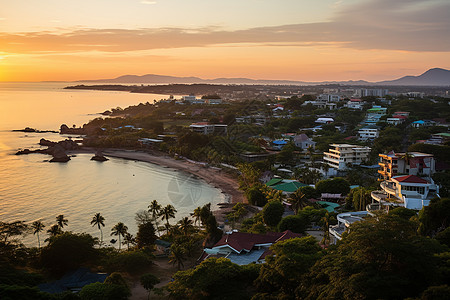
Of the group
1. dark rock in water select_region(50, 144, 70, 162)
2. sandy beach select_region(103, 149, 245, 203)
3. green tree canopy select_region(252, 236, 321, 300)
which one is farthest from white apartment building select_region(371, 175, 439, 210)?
dark rock in water select_region(50, 144, 70, 162)

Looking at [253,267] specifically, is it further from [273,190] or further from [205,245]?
[273,190]

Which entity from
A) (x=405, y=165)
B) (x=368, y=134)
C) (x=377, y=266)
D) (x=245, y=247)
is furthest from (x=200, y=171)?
(x=377, y=266)

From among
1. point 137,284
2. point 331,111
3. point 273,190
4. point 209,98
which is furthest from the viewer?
point 209,98

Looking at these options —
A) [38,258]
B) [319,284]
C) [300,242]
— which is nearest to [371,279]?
[319,284]

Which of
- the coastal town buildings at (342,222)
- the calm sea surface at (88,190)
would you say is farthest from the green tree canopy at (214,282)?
the calm sea surface at (88,190)

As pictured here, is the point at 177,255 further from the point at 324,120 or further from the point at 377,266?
the point at 324,120
